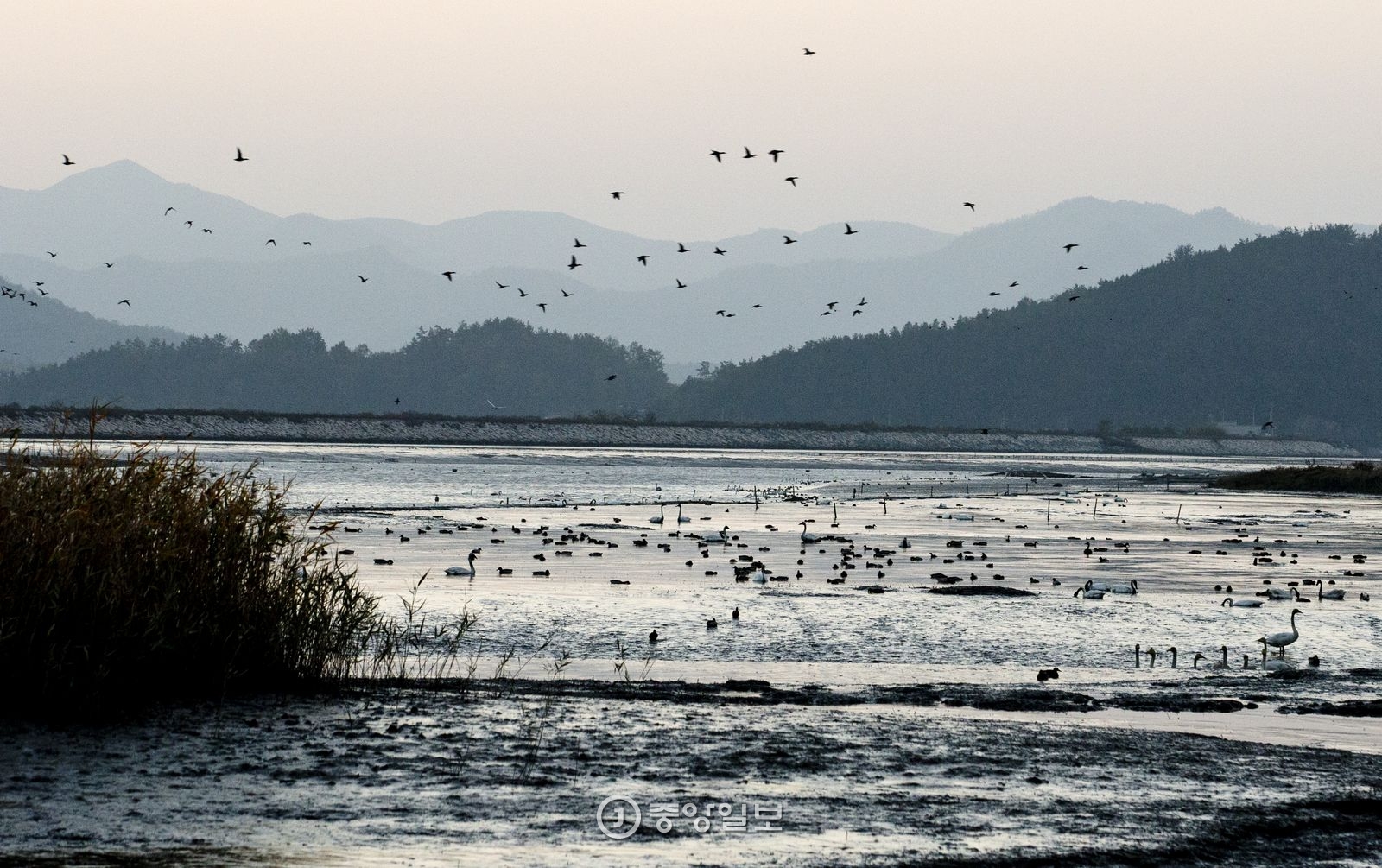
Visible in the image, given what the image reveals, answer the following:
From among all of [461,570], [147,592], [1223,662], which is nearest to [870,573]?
[461,570]

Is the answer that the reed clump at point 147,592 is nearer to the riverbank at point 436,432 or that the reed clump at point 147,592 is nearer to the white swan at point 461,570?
the white swan at point 461,570

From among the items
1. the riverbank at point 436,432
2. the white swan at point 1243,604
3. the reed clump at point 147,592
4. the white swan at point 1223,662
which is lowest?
the white swan at point 1223,662

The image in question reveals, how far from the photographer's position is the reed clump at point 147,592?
44.8ft

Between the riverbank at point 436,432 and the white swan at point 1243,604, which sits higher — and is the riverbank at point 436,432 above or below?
above

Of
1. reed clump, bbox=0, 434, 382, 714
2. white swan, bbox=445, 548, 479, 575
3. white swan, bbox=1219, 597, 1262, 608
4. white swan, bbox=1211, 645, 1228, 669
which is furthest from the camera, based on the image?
white swan, bbox=445, 548, 479, 575

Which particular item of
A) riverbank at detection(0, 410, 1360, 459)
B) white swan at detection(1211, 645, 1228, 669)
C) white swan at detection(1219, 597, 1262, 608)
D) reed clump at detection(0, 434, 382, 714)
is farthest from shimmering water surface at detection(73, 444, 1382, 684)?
riverbank at detection(0, 410, 1360, 459)

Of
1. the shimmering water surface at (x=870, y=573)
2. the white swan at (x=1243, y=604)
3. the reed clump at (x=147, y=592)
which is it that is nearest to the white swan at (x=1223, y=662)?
the shimmering water surface at (x=870, y=573)

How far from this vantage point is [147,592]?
1433cm

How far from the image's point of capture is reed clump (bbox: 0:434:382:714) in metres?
13.6

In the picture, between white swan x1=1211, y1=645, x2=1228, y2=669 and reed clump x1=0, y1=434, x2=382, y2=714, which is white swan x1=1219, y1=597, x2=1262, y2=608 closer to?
white swan x1=1211, y1=645, x2=1228, y2=669

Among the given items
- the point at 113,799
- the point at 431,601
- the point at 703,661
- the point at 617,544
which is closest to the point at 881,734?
the point at 703,661

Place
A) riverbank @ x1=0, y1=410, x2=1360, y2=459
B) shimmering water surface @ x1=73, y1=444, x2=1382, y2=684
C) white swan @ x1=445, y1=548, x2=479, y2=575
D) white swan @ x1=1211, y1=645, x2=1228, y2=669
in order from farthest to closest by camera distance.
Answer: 1. riverbank @ x1=0, y1=410, x2=1360, y2=459
2. white swan @ x1=445, y1=548, x2=479, y2=575
3. shimmering water surface @ x1=73, y1=444, x2=1382, y2=684
4. white swan @ x1=1211, y1=645, x2=1228, y2=669

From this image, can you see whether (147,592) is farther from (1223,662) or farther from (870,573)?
(870,573)

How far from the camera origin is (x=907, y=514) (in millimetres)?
54250
